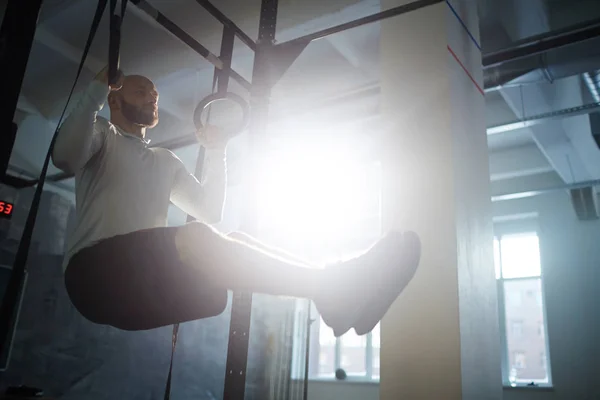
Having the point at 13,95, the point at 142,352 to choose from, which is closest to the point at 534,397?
the point at 142,352

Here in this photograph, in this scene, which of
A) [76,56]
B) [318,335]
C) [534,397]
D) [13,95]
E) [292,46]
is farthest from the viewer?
[318,335]

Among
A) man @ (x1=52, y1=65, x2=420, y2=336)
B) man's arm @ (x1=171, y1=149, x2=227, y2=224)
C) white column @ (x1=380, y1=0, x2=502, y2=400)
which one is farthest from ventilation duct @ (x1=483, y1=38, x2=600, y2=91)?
man @ (x1=52, y1=65, x2=420, y2=336)

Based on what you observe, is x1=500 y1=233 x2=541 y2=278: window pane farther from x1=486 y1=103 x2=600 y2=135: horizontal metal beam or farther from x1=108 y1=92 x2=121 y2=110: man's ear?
x1=108 y1=92 x2=121 y2=110: man's ear

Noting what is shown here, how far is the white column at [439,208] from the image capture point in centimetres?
197

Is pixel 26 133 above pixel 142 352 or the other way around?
above

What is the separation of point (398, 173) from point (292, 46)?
0.74m

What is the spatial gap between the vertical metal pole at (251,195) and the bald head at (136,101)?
46cm

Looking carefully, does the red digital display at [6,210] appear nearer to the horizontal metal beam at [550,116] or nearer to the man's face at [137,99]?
Result: the man's face at [137,99]

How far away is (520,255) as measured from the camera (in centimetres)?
643

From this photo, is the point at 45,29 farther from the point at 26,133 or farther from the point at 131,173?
the point at 131,173

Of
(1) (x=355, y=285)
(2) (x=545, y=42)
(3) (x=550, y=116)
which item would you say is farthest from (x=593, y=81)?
(1) (x=355, y=285)

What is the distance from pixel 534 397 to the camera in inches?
218

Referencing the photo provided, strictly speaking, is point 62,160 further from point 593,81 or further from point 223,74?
point 593,81

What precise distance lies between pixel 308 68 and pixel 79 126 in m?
3.08
